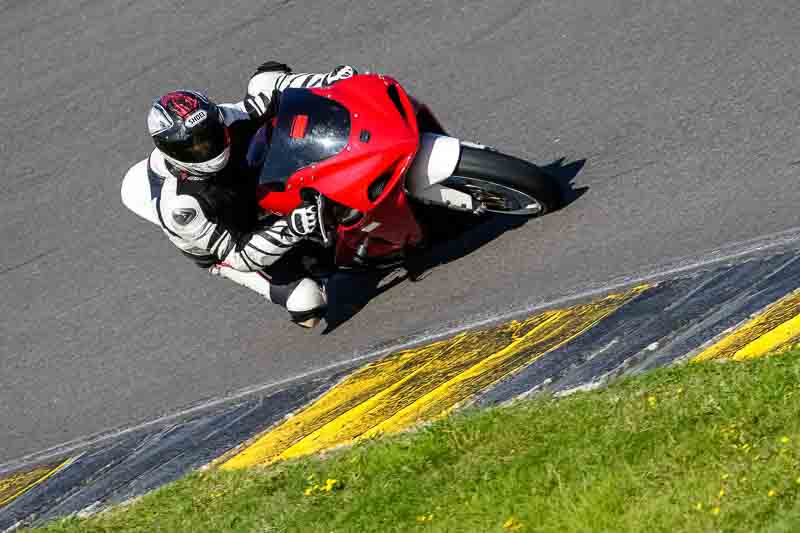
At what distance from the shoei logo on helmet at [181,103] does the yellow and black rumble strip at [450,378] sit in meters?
1.76

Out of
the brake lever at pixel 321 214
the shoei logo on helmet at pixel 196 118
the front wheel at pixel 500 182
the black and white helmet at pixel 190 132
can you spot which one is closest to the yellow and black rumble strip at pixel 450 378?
the front wheel at pixel 500 182

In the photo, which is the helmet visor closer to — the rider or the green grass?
the rider

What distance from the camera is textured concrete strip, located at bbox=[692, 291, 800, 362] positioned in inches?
223

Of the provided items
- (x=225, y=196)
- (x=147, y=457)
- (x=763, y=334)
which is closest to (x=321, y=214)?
(x=225, y=196)

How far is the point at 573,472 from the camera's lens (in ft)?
17.1

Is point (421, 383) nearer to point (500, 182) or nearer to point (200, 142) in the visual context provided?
point (500, 182)

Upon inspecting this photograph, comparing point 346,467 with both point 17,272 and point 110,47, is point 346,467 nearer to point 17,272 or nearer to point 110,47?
point 17,272

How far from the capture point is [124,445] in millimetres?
7520

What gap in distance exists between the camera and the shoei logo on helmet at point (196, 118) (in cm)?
695

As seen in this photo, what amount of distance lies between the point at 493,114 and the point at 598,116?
872 mm

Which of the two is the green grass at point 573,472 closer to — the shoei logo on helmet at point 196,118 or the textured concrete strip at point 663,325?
the textured concrete strip at point 663,325

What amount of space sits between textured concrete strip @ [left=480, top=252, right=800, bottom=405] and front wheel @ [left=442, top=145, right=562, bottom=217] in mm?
1023

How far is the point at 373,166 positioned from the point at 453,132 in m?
2.09

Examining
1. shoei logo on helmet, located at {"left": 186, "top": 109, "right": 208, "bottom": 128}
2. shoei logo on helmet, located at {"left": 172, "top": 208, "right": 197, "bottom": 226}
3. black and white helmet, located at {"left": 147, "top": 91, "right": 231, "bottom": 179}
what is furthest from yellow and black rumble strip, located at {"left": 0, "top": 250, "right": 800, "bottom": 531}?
shoei logo on helmet, located at {"left": 186, "top": 109, "right": 208, "bottom": 128}
